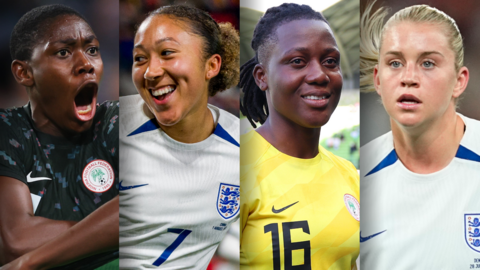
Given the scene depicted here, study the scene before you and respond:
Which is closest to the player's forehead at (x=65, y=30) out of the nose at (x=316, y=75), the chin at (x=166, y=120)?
the chin at (x=166, y=120)

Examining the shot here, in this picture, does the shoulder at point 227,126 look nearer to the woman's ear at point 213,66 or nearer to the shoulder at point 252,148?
the shoulder at point 252,148

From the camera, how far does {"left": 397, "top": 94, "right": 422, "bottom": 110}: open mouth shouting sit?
3.53m

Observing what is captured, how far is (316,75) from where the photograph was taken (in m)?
3.27

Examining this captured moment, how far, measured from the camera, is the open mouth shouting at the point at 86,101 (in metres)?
2.70

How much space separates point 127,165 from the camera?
9.62 feet

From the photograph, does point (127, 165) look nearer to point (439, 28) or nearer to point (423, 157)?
point (423, 157)

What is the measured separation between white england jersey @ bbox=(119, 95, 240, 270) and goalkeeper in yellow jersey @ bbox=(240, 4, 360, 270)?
221 mm

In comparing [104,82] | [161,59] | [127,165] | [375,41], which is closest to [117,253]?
[127,165]

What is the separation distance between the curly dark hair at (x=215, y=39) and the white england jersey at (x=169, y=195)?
0.24 m

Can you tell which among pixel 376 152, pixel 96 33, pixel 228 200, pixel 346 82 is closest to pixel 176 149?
pixel 228 200

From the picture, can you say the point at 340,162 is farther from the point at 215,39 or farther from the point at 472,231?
the point at 215,39

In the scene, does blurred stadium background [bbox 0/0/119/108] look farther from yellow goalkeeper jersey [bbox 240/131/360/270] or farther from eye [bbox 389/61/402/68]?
eye [bbox 389/61/402/68]

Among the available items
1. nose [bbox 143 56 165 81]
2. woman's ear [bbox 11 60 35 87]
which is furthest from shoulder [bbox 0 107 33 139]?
nose [bbox 143 56 165 81]

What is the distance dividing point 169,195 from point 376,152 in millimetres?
1869
